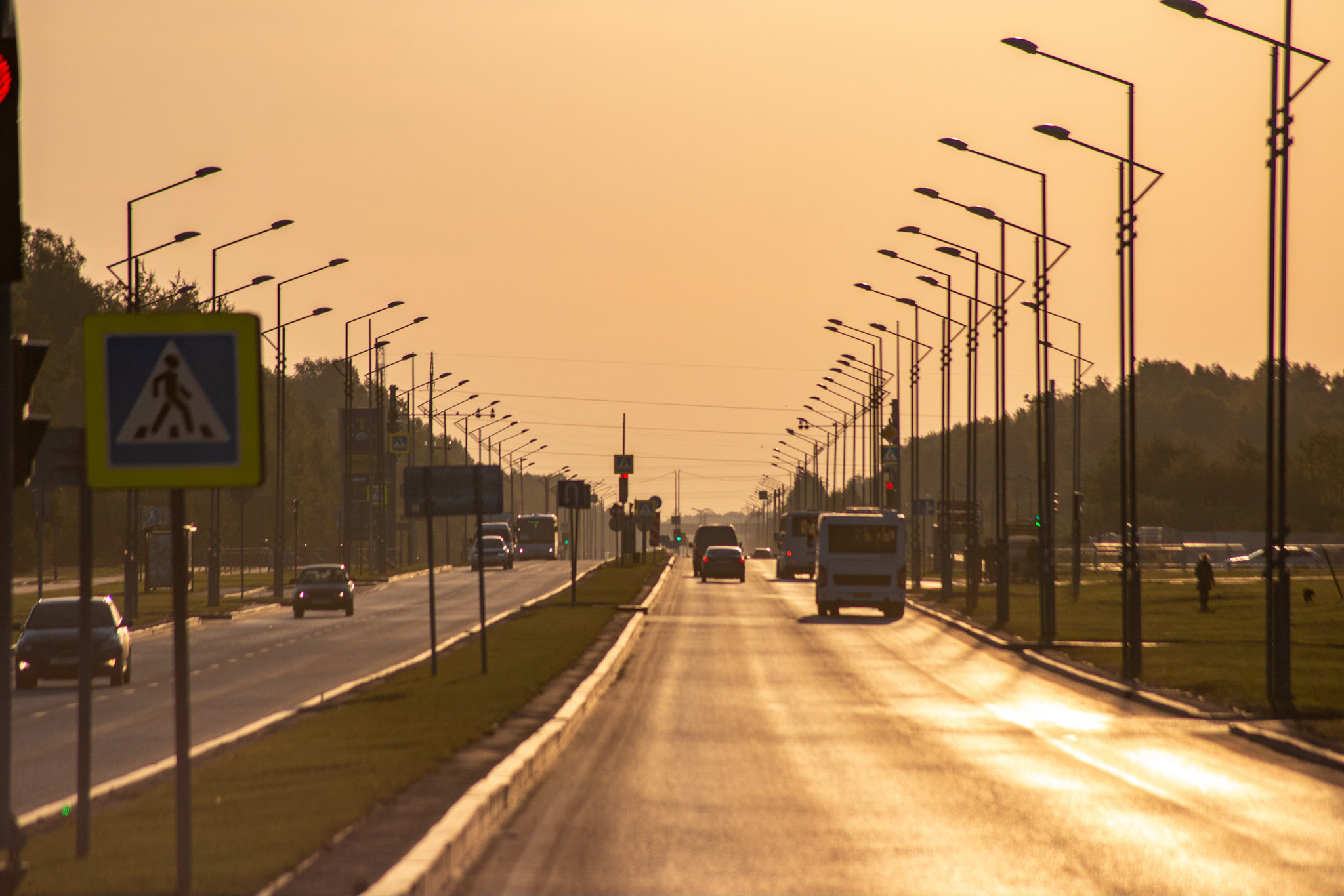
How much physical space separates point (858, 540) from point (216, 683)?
2567 centimetres

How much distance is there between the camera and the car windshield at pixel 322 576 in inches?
2041

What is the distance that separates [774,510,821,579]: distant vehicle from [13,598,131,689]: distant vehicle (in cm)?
5638

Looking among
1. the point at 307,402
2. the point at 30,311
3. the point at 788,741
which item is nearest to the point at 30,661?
the point at 788,741

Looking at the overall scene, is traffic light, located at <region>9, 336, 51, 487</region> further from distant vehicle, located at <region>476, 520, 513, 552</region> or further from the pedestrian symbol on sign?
distant vehicle, located at <region>476, 520, 513, 552</region>

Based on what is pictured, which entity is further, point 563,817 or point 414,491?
point 414,491

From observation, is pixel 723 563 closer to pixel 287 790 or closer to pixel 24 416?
pixel 287 790

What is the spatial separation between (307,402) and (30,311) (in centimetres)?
7709

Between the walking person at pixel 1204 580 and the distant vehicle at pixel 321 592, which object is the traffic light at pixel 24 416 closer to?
the distant vehicle at pixel 321 592

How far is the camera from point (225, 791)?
13.0 meters

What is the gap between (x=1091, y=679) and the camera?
27.6m

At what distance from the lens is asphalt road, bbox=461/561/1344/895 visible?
10469mm

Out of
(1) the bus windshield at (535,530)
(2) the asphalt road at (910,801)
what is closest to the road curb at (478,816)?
(2) the asphalt road at (910,801)

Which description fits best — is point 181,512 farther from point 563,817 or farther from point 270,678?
point 270,678

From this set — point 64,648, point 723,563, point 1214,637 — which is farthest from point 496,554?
point 64,648
